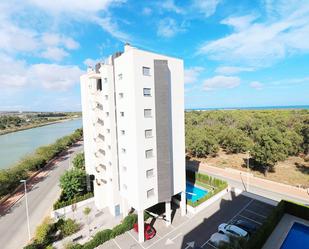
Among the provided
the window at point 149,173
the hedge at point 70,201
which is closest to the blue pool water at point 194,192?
the window at point 149,173

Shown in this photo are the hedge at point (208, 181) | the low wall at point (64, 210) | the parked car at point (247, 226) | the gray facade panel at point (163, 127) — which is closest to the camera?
the gray facade panel at point (163, 127)

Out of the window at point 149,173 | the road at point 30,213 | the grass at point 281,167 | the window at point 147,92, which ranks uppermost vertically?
the window at point 147,92

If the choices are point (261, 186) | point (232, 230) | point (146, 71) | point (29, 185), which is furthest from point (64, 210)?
point (261, 186)

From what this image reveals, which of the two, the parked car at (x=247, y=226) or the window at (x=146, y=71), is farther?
the parked car at (x=247, y=226)

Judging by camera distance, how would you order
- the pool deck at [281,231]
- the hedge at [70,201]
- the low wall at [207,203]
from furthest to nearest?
1. the hedge at [70,201]
2. the low wall at [207,203]
3. the pool deck at [281,231]

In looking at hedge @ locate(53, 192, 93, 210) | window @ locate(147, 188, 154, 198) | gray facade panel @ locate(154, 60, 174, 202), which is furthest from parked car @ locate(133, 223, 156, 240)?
hedge @ locate(53, 192, 93, 210)

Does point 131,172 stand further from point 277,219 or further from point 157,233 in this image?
point 277,219

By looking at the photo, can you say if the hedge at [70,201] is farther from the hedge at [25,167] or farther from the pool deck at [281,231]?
the pool deck at [281,231]

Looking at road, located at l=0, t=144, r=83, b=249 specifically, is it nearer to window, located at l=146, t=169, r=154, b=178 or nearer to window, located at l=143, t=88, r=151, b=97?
window, located at l=146, t=169, r=154, b=178

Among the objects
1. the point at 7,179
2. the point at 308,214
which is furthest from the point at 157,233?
the point at 7,179
